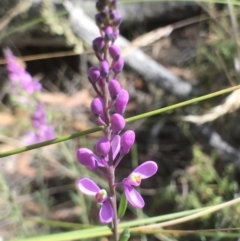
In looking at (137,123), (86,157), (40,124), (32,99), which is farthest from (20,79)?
(86,157)

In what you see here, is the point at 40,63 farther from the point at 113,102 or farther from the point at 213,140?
the point at 113,102

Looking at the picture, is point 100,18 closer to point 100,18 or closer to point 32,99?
point 100,18

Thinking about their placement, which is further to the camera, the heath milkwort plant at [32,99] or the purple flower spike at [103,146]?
the heath milkwort plant at [32,99]

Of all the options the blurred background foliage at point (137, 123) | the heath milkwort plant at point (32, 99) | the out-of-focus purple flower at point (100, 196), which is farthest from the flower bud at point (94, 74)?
the heath milkwort plant at point (32, 99)

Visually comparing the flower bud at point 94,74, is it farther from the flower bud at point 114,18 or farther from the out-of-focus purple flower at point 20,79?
the out-of-focus purple flower at point 20,79

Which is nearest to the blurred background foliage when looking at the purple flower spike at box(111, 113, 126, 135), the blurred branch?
the blurred branch

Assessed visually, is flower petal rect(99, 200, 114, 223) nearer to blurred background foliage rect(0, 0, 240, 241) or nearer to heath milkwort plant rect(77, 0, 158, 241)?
heath milkwort plant rect(77, 0, 158, 241)

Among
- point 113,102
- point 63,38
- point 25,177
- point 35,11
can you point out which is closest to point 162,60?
point 63,38
